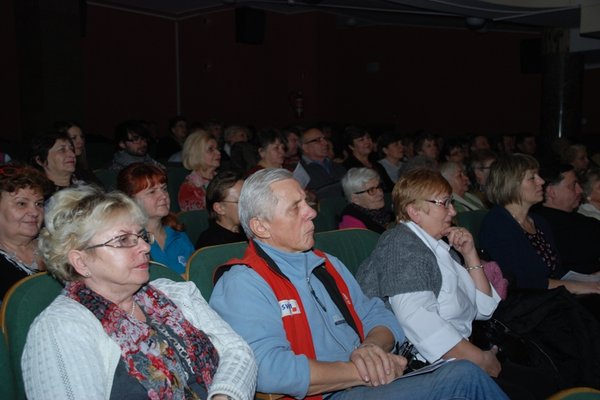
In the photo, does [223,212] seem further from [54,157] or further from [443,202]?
[54,157]

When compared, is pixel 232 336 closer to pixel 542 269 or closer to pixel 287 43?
pixel 542 269

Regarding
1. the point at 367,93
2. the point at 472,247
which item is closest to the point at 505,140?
the point at 367,93

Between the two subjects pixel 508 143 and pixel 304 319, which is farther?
pixel 508 143

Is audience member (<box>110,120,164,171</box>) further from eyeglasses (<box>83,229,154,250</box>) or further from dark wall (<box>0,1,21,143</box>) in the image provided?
eyeglasses (<box>83,229,154,250</box>)

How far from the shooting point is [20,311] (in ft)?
5.79

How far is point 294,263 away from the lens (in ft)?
6.86

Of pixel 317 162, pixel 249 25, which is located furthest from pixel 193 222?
pixel 249 25

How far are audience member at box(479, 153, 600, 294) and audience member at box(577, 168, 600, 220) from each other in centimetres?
84

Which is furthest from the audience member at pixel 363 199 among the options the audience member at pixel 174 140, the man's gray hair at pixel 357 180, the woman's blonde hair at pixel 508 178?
the audience member at pixel 174 140

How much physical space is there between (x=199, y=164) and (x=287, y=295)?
8.88 ft

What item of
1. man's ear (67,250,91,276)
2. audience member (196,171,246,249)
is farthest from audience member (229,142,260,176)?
man's ear (67,250,91,276)

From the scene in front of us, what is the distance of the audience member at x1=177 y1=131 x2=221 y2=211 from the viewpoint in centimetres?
431

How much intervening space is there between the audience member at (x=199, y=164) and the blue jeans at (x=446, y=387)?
2.64 m

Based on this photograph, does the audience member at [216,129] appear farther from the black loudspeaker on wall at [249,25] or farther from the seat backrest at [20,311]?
the seat backrest at [20,311]
